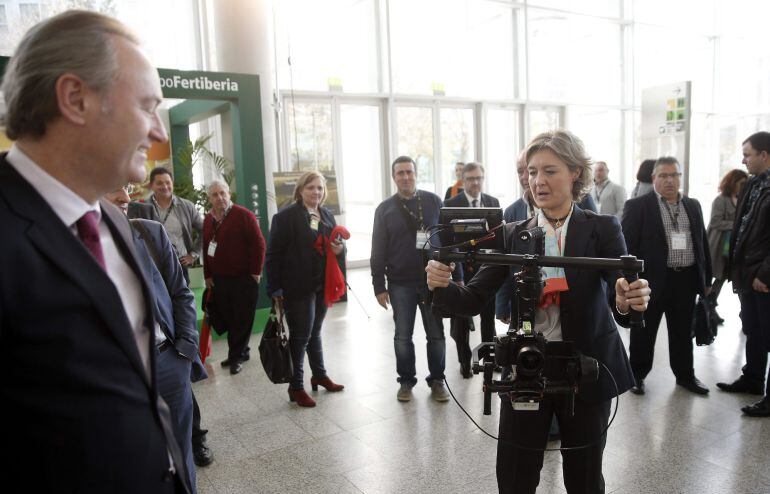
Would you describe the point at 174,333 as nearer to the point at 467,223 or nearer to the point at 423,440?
the point at 467,223

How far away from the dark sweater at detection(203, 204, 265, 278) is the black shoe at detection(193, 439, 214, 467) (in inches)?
65.3

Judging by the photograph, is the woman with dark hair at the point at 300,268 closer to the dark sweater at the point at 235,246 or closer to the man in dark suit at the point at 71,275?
the dark sweater at the point at 235,246

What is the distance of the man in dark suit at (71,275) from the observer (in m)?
0.83

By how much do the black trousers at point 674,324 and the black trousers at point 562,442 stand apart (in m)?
2.36

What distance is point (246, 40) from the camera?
6934 millimetres

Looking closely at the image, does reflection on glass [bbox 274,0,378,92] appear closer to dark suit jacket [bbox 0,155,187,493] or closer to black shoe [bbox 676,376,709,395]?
black shoe [bbox 676,376,709,395]

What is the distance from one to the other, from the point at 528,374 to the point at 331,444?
212 cm

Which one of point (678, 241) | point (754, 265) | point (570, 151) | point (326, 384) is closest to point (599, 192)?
point (678, 241)

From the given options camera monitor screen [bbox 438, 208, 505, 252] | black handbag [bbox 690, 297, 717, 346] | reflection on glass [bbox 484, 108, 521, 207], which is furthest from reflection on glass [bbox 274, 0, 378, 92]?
camera monitor screen [bbox 438, 208, 505, 252]

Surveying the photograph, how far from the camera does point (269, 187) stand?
7.07m

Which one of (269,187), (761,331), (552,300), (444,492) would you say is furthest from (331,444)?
(269,187)

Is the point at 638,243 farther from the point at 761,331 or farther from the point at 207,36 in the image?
the point at 207,36

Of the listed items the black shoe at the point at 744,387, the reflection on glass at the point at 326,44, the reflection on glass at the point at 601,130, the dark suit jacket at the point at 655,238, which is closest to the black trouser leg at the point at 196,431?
the dark suit jacket at the point at 655,238

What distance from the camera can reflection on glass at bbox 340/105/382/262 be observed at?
9680 mm
